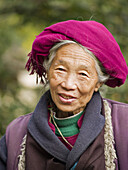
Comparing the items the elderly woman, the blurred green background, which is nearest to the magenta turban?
the elderly woman

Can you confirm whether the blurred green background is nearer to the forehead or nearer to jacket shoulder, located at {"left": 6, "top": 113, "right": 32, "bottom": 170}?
the forehead

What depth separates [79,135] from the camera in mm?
1814

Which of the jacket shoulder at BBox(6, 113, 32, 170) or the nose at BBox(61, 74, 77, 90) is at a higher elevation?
the nose at BBox(61, 74, 77, 90)

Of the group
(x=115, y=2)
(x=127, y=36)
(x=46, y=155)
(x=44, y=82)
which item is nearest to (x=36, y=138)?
(x=46, y=155)

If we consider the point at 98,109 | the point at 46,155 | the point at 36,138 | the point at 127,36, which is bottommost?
the point at 46,155

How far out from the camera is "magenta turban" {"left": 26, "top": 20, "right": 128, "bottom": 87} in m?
1.80

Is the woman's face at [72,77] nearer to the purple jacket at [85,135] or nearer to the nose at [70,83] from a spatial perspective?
the nose at [70,83]

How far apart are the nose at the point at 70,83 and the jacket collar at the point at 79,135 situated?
24 centimetres

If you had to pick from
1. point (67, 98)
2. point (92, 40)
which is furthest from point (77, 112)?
point (92, 40)

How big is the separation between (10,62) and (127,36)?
4.55 m

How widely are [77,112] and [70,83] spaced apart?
0.31m

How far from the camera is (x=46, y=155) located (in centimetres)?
189

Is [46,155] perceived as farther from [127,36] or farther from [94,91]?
[127,36]

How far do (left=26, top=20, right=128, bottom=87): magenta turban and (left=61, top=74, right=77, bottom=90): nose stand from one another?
0.24 metres
